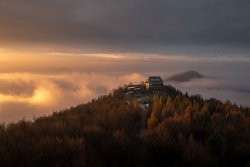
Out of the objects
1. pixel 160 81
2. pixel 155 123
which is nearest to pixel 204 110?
pixel 155 123

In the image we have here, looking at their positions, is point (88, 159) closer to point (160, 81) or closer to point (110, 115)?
point (110, 115)

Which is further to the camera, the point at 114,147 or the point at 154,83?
the point at 154,83

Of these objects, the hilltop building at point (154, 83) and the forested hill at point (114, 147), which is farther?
the hilltop building at point (154, 83)

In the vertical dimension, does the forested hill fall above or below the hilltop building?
above

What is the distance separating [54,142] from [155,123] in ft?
43.4

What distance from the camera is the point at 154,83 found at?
227 ft

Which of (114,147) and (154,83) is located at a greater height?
(114,147)

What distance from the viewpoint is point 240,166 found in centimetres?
1802

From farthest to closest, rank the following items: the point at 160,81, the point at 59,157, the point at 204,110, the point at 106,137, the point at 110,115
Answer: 1. the point at 160,81
2. the point at 204,110
3. the point at 110,115
4. the point at 106,137
5. the point at 59,157

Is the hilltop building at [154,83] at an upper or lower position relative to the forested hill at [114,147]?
lower

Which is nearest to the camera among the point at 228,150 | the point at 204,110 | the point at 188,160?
the point at 188,160

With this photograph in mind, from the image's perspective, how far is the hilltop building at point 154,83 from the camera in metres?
67.2

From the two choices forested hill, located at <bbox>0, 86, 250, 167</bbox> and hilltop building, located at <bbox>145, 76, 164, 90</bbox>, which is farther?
hilltop building, located at <bbox>145, 76, 164, 90</bbox>

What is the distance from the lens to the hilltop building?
6725cm
